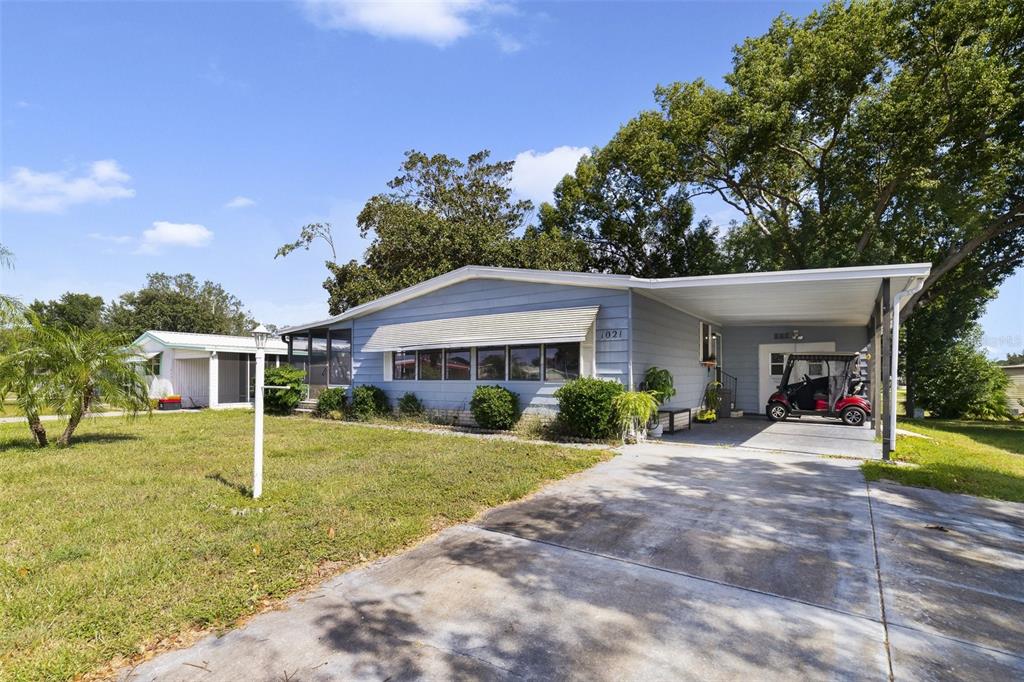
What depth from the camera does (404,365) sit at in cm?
1328

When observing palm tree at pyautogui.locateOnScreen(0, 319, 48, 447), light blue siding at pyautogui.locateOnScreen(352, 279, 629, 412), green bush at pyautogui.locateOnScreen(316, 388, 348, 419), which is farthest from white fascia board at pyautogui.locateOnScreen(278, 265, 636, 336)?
palm tree at pyautogui.locateOnScreen(0, 319, 48, 447)

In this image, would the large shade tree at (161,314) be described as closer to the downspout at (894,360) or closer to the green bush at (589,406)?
the green bush at (589,406)

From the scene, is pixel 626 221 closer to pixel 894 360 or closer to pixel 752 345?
pixel 752 345

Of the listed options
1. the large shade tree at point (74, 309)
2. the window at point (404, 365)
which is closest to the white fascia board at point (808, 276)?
the window at point (404, 365)

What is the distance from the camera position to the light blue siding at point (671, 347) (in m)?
9.80

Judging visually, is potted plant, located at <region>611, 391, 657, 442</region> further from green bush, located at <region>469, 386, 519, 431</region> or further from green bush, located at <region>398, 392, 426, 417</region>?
green bush, located at <region>398, 392, 426, 417</region>

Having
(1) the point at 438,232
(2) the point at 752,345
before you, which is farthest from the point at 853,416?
(1) the point at 438,232

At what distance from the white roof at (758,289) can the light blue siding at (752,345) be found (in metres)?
0.49

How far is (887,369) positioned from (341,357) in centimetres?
1310

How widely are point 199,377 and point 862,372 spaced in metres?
21.7

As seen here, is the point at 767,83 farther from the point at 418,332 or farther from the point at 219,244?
the point at 219,244

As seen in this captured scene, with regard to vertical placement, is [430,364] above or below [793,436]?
above

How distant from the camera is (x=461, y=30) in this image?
9570 mm

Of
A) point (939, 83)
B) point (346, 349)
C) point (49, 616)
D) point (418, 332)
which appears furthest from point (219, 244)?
point (939, 83)
